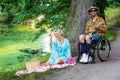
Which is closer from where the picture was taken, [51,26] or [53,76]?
[53,76]

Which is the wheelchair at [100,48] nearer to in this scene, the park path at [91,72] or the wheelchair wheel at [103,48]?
the wheelchair wheel at [103,48]

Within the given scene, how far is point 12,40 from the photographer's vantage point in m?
24.2

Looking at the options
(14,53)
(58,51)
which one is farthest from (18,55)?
(58,51)

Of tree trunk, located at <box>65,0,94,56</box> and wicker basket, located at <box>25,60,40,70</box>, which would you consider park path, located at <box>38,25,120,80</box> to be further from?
tree trunk, located at <box>65,0,94,56</box>

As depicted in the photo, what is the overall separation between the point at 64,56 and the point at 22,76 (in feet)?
5.53

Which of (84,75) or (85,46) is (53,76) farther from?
(85,46)

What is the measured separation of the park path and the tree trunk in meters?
1.20

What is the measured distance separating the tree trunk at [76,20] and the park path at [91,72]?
1.20 m

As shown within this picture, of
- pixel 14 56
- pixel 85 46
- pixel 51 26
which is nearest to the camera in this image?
pixel 85 46

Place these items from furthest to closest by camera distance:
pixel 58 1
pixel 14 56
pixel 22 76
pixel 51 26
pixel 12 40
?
1. pixel 12 40
2. pixel 14 56
3. pixel 58 1
4. pixel 51 26
5. pixel 22 76

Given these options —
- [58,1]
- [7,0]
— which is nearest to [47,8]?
[58,1]

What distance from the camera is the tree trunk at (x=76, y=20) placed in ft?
35.2

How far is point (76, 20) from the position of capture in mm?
10820

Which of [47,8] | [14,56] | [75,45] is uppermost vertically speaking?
[47,8]
